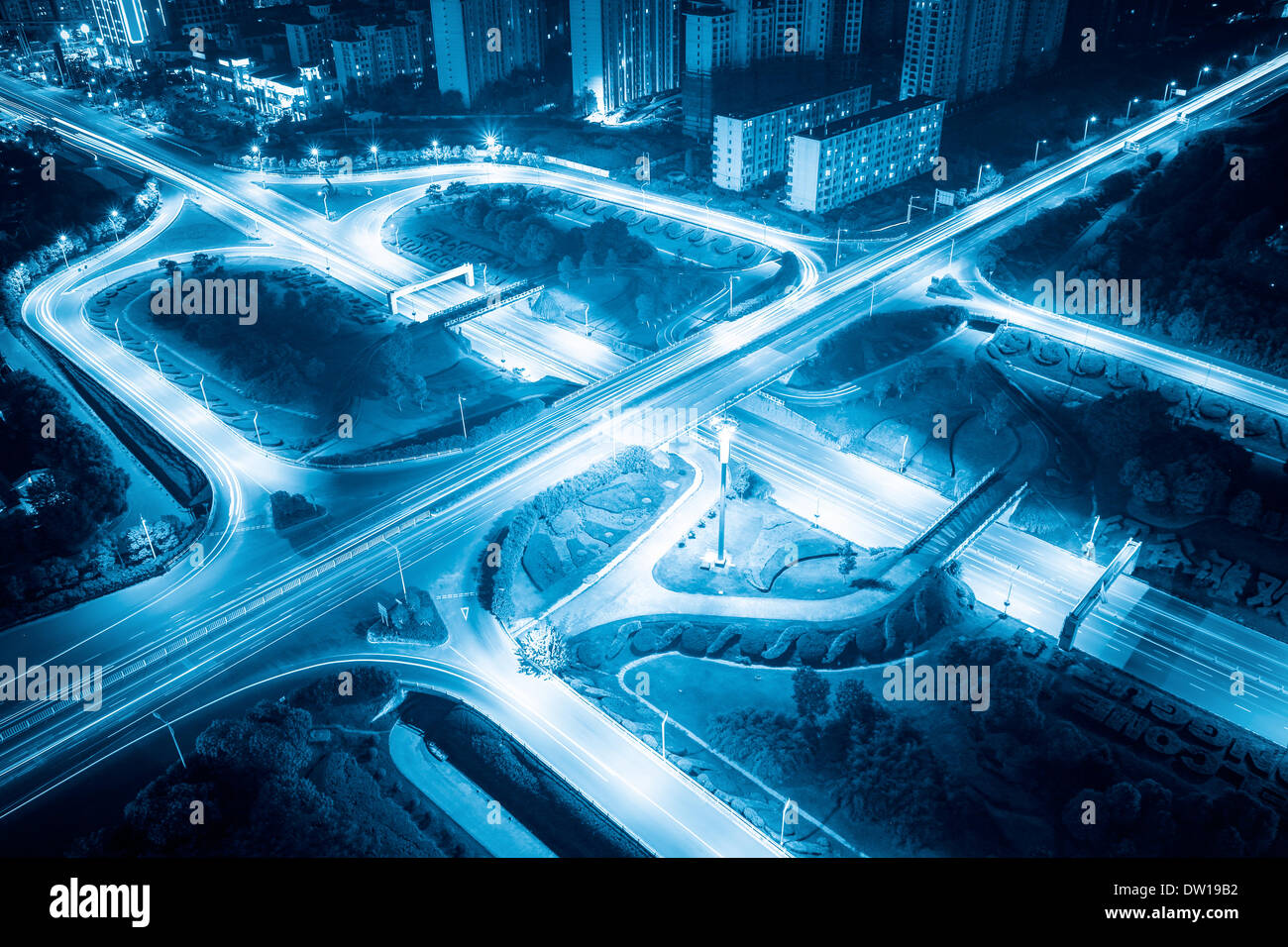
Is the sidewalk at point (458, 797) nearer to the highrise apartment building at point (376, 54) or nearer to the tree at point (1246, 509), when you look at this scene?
the tree at point (1246, 509)

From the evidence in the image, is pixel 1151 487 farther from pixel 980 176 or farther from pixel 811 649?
pixel 980 176

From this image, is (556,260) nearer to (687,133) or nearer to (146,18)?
(687,133)

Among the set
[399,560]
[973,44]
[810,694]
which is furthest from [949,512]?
[973,44]

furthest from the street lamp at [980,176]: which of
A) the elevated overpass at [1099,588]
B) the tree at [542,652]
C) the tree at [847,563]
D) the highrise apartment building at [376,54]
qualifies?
the highrise apartment building at [376,54]

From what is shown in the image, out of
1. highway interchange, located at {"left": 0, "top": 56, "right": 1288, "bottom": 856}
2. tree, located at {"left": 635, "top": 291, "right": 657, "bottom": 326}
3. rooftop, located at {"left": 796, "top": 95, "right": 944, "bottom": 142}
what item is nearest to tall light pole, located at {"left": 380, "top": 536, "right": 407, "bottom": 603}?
highway interchange, located at {"left": 0, "top": 56, "right": 1288, "bottom": 856}

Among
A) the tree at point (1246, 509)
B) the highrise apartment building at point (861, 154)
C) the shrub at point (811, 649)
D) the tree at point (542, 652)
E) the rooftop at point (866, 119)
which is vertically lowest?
the tree at point (542, 652)

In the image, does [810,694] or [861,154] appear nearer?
[810,694]
